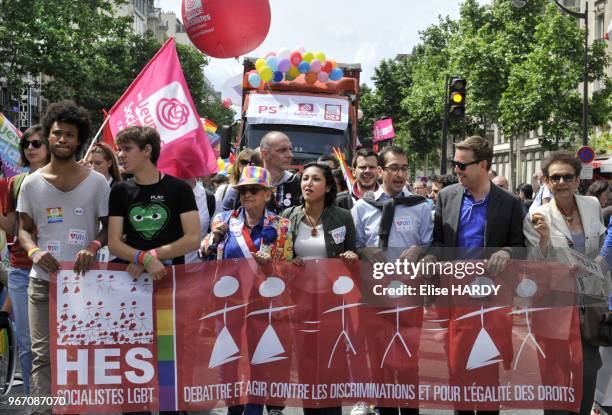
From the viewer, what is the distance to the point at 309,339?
5.81 meters

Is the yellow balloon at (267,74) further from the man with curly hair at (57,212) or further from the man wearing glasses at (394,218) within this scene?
the man with curly hair at (57,212)

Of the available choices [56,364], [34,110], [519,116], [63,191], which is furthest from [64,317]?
[34,110]

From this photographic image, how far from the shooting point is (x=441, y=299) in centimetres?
583

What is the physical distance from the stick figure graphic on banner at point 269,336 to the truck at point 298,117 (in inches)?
394

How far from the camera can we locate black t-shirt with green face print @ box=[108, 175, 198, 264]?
18.0 ft

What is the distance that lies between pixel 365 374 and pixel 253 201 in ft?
4.30

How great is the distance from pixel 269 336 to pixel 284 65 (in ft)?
36.2

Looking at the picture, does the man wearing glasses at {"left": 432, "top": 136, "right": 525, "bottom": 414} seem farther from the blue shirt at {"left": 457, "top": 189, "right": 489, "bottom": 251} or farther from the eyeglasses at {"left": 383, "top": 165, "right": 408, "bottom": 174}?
the eyeglasses at {"left": 383, "top": 165, "right": 408, "bottom": 174}

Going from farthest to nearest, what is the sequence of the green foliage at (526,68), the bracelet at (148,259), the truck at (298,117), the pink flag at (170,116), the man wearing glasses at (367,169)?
1. the green foliage at (526,68)
2. the truck at (298,117)
3. the man wearing glasses at (367,169)
4. the pink flag at (170,116)
5. the bracelet at (148,259)

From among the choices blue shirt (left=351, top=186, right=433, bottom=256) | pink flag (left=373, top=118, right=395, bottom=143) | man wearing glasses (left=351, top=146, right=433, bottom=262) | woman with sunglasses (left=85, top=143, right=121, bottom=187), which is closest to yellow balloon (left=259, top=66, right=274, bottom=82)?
woman with sunglasses (left=85, top=143, right=121, bottom=187)

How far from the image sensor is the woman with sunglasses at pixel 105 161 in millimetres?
7367

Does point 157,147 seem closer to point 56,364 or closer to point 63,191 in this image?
point 63,191

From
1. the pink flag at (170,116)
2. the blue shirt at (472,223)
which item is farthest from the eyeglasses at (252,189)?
the pink flag at (170,116)

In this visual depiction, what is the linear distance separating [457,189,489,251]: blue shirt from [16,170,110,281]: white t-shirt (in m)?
2.28
